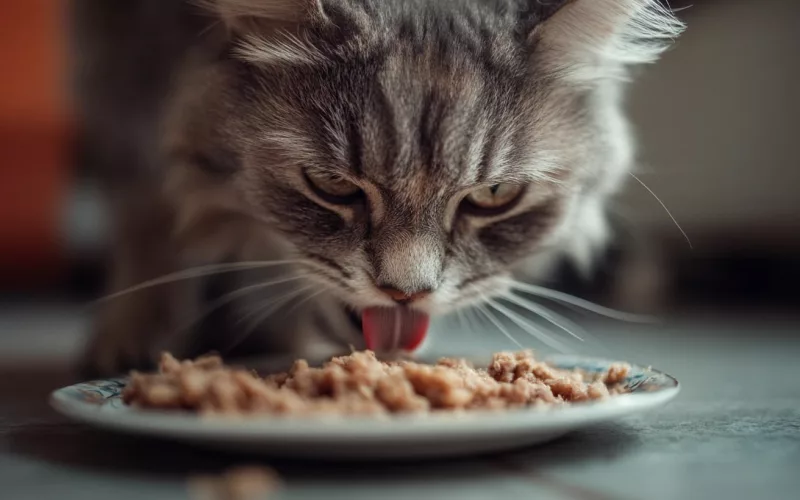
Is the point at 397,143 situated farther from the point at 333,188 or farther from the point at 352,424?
the point at 352,424

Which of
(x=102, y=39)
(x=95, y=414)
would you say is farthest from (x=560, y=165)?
(x=102, y=39)

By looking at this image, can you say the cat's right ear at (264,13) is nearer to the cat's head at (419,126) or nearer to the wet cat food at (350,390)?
the cat's head at (419,126)

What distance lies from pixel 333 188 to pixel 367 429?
0.62 metres

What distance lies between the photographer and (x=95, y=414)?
95cm

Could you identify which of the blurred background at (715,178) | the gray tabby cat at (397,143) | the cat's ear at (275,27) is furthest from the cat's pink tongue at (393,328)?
the blurred background at (715,178)

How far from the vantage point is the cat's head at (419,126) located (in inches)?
50.8

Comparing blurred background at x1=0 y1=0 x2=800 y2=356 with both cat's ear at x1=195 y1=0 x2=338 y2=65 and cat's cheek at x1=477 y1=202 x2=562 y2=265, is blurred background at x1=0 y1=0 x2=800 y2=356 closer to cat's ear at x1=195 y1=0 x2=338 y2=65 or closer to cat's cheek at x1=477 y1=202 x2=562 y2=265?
cat's cheek at x1=477 y1=202 x2=562 y2=265

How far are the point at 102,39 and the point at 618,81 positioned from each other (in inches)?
49.1

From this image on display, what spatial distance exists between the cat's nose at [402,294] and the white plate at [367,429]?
35 centimetres

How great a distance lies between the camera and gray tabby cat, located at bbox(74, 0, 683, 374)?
4.25ft

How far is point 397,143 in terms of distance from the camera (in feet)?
4.17

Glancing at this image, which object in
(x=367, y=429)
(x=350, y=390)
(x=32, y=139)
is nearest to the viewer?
(x=367, y=429)

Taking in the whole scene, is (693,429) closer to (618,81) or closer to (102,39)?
(618,81)

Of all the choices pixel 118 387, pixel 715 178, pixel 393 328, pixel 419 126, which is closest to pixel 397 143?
pixel 419 126
